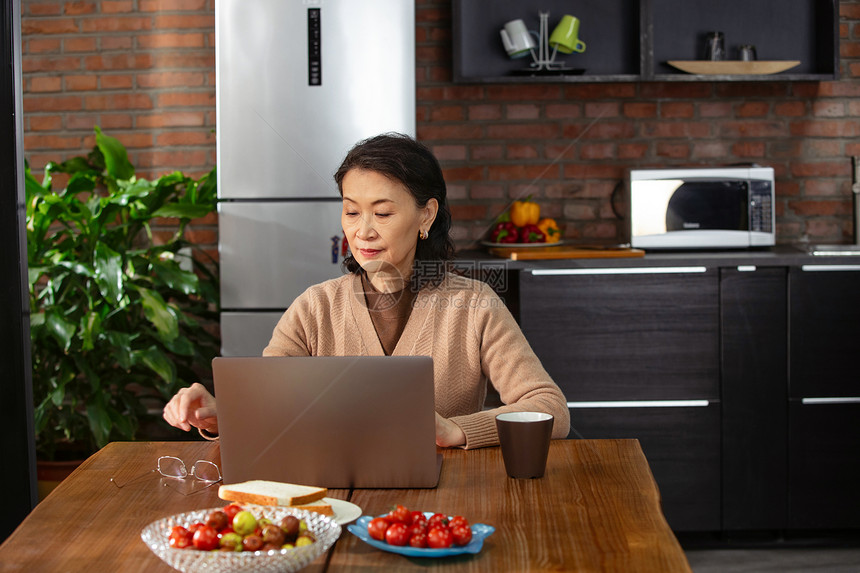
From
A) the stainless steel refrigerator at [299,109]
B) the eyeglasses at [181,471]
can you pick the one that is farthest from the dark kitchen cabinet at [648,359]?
the eyeglasses at [181,471]

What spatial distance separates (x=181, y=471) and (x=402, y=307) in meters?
0.62

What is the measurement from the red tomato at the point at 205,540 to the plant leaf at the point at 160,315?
2016 millimetres

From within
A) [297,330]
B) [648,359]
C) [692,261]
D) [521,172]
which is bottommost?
[648,359]

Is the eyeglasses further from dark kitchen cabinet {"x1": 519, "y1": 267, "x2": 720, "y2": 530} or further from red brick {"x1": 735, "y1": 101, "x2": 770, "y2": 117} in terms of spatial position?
red brick {"x1": 735, "y1": 101, "x2": 770, "y2": 117}

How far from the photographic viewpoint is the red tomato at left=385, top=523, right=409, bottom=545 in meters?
0.95

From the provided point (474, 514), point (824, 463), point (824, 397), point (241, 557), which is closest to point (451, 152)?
point (824, 397)

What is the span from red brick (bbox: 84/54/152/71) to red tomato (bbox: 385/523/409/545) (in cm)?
295

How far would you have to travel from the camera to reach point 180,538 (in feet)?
2.94

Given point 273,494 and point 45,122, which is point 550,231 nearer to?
point 45,122

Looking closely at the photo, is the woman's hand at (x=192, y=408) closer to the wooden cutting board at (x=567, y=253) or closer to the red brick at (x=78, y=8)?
the wooden cutting board at (x=567, y=253)

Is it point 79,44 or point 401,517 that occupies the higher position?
point 79,44

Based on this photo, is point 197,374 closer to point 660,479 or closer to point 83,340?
point 83,340

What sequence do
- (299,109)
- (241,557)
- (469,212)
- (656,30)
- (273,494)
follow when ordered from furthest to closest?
(469,212) < (656,30) < (299,109) < (273,494) < (241,557)

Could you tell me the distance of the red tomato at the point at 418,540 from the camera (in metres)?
0.94
